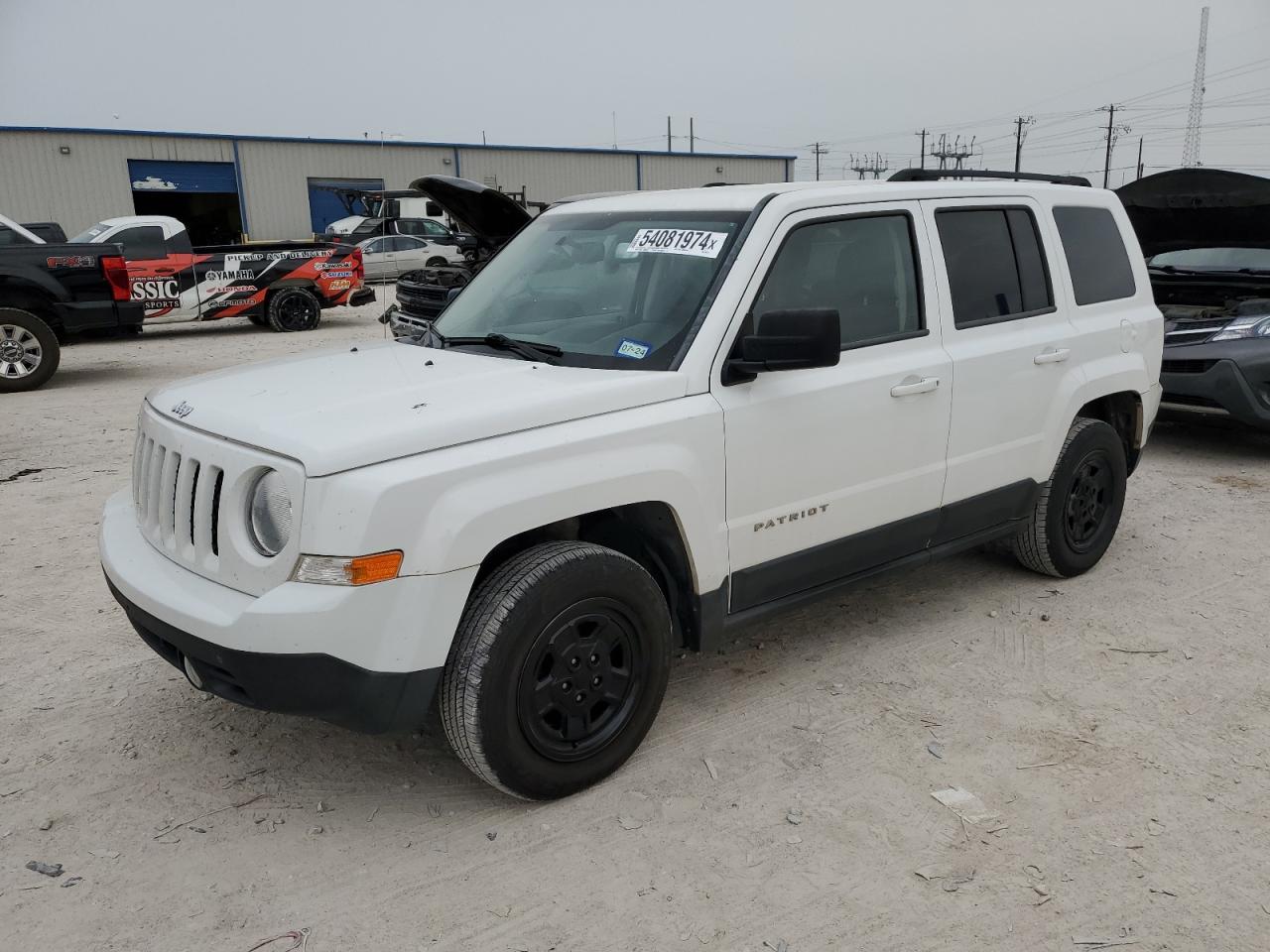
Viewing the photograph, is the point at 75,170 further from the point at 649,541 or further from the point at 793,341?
the point at 793,341

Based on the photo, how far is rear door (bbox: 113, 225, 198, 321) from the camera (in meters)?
12.8

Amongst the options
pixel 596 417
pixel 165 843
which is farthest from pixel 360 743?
pixel 596 417

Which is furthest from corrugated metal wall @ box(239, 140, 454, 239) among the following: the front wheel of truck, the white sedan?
the front wheel of truck

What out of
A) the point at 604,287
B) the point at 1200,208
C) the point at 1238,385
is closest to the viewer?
the point at 604,287

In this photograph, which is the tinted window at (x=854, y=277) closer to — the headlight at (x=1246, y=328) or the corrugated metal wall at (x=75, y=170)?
the headlight at (x=1246, y=328)

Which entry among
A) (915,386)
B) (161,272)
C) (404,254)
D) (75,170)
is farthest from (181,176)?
(915,386)

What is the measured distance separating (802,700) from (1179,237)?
21.3 ft

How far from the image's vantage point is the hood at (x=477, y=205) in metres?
8.03

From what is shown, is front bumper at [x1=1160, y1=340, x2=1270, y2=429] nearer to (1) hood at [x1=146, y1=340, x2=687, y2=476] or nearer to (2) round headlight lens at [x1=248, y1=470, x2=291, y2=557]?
(1) hood at [x1=146, y1=340, x2=687, y2=476]

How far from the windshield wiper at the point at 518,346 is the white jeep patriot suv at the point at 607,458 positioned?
0.05ft

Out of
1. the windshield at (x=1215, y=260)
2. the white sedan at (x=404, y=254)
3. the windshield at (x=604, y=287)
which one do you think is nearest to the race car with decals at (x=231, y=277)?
the white sedan at (x=404, y=254)

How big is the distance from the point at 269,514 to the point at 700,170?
44128 millimetres

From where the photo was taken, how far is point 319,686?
2.67 meters

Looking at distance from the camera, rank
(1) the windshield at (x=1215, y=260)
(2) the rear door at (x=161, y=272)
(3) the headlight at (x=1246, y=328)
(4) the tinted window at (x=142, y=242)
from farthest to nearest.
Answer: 1. (4) the tinted window at (x=142, y=242)
2. (2) the rear door at (x=161, y=272)
3. (1) the windshield at (x=1215, y=260)
4. (3) the headlight at (x=1246, y=328)
